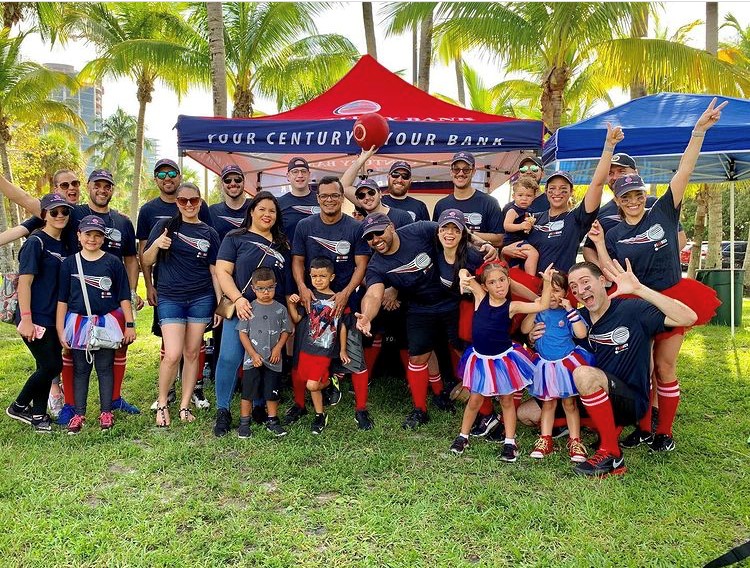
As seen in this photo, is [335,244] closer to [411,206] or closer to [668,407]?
[411,206]

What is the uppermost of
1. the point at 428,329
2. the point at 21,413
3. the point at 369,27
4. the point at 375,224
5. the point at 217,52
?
the point at 369,27

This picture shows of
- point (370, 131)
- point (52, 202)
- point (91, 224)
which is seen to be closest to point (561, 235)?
point (370, 131)

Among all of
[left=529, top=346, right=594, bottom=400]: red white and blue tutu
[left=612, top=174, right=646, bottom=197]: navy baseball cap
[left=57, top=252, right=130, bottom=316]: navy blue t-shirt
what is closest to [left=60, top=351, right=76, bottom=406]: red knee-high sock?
[left=57, top=252, right=130, bottom=316]: navy blue t-shirt

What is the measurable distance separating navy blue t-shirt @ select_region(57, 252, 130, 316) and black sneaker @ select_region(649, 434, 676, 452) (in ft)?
14.7

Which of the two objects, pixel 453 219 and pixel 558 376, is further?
pixel 453 219

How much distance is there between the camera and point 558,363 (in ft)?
13.0

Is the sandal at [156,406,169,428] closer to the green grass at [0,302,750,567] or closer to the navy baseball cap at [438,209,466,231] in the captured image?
the green grass at [0,302,750,567]

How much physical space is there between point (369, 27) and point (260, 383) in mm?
11234

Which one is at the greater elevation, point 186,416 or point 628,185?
point 628,185

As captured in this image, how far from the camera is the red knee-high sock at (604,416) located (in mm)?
3764

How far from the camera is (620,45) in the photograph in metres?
9.81

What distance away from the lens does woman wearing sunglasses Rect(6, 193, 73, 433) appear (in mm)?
4348

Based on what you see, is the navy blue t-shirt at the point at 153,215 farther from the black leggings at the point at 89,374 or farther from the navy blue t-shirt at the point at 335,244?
the black leggings at the point at 89,374

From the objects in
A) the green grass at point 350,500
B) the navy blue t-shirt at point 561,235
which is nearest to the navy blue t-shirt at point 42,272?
the green grass at point 350,500
